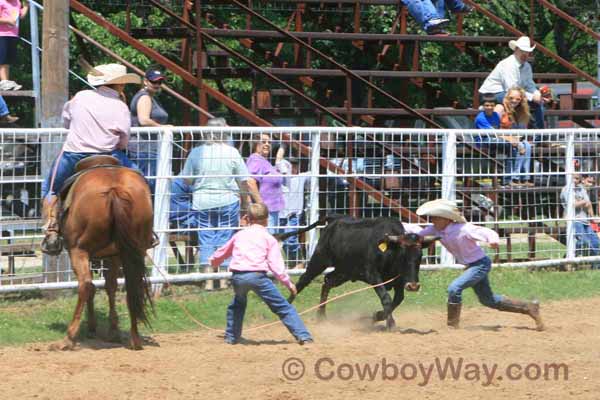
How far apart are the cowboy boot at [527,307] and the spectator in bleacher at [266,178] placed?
115 inches

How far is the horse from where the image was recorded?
32.4 ft

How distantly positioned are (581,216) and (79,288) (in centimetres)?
761

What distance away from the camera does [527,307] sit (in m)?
11.2

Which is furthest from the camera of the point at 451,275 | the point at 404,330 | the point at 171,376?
the point at 451,275

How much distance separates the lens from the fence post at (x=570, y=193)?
49.6 feet

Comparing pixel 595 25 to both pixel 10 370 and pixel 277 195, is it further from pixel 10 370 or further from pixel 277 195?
pixel 10 370

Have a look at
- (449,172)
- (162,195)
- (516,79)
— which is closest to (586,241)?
(449,172)

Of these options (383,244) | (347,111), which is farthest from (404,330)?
(347,111)

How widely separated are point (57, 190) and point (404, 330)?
3.48 meters

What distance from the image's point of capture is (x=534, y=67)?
102ft

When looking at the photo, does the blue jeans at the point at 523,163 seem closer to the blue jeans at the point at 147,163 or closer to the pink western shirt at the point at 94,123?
the blue jeans at the point at 147,163

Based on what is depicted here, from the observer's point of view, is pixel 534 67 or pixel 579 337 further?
pixel 534 67

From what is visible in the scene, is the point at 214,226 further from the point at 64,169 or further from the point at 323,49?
the point at 323,49

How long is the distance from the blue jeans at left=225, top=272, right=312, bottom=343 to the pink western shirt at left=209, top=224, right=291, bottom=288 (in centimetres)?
7
